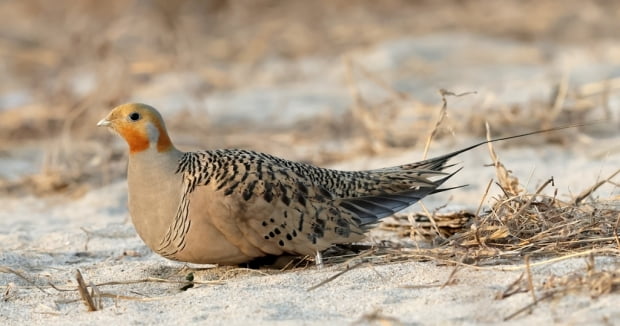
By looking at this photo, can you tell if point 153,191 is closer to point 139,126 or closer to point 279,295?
point 139,126

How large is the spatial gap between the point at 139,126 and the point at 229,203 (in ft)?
1.76

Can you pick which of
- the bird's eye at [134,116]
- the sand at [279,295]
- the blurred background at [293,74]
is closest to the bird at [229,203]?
the bird's eye at [134,116]

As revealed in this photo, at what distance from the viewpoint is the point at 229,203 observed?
13.4 ft

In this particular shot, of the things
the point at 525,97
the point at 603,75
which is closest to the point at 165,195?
the point at 525,97

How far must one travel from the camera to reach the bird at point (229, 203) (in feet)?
13.4

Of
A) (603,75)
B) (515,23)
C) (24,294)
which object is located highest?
(515,23)

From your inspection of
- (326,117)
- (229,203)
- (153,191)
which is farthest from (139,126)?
(326,117)

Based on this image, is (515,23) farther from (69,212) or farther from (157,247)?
(157,247)

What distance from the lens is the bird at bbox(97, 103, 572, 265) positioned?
410 cm

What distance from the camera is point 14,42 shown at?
13844 millimetres

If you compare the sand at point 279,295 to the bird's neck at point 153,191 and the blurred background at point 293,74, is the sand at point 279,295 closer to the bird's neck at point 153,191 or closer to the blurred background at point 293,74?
the bird's neck at point 153,191

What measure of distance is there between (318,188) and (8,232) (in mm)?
2264

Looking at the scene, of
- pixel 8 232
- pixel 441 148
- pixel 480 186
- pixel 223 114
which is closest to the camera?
pixel 8 232

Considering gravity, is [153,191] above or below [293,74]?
below
